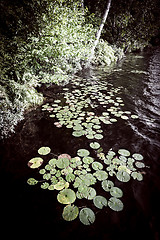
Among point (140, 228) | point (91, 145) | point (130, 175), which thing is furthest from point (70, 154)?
point (140, 228)

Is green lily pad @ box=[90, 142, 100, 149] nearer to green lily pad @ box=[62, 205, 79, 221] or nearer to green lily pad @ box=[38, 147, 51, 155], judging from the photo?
green lily pad @ box=[38, 147, 51, 155]

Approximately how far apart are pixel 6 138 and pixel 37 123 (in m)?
0.77

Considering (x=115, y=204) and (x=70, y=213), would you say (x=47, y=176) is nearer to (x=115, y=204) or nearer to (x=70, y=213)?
(x=70, y=213)

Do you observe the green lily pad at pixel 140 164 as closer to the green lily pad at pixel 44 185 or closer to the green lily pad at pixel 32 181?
the green lily pad at pixel 44 185

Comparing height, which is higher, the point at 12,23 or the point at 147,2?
the point at 147,2

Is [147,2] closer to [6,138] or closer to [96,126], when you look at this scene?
[96,126]

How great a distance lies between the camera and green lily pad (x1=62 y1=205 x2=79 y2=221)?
1.40m

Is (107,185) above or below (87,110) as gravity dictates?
below

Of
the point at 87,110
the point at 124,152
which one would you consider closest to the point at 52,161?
the point at 124,152

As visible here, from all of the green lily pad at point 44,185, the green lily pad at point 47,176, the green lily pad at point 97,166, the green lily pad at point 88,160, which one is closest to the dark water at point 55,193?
the green lily pad at point 44,185

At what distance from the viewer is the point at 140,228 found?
138cm

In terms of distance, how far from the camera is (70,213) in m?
1.43

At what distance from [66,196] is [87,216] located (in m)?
0.33

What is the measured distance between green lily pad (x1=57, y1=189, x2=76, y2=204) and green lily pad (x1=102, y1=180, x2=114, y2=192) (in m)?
0.41
